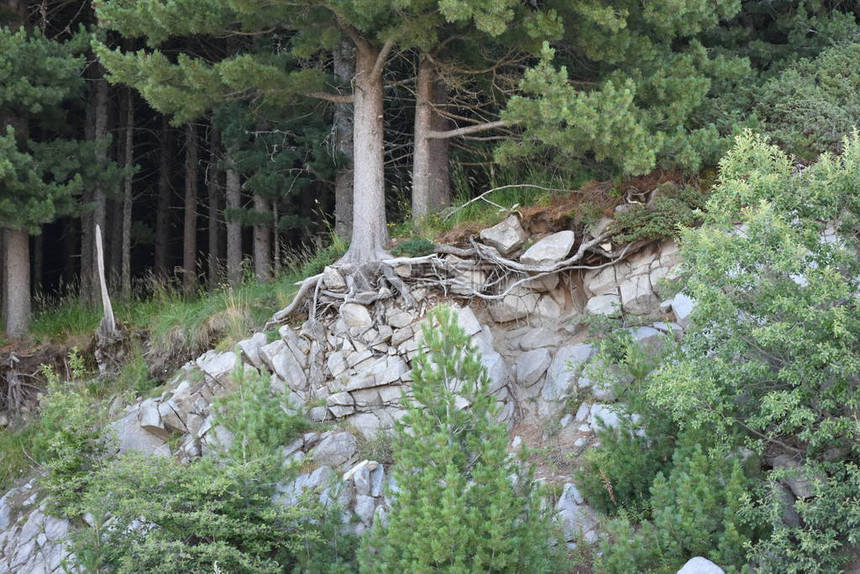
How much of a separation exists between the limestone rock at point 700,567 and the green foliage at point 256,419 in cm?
377

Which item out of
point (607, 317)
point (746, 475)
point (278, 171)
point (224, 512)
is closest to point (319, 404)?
point (224, 512)

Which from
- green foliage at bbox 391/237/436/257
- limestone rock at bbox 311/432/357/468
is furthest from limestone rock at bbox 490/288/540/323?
limestone rock at bbox 311/432/357/468

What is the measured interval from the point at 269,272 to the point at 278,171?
1891 mm

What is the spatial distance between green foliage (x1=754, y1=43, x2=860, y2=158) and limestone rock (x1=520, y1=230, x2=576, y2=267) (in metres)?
2.77

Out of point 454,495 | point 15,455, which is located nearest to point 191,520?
point 454,495

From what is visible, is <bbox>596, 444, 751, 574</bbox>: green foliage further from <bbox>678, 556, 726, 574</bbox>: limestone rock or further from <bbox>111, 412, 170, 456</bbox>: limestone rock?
<bbox>111, 412, 170, 456</bbox>: limestone rock

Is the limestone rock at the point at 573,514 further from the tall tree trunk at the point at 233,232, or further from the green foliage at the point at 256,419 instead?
the tall tree trunk at the point at 233,232

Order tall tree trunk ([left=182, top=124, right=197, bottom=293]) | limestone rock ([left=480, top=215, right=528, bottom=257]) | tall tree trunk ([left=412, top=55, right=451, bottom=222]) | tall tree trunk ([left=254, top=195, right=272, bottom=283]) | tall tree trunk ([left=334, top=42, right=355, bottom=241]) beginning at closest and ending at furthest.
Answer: limestone rock ([left=480, top=215, right=528, bottom=257]) → tall tree trunk ([left=412, top=55, right=451, bottom=222]) → tall tree trunk ([left=334, top=42, right=355, bottom=241]) → tall tree trunk ([left=254, top=195, right=272, bottom=283]) → tall tree trunk ([left=182, top=124, right=197, bottom=293])

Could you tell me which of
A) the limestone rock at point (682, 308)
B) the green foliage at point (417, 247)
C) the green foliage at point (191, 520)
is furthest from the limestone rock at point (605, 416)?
the green foliage at point (417, 247)

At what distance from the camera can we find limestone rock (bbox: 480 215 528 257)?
1038cm

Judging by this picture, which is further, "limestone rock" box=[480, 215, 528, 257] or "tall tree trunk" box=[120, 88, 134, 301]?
"tall tree trunk" box=[120, 88, 134, 301]

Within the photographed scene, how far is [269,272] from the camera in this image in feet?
49.6

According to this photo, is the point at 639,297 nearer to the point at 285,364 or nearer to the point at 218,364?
the point at 285,364

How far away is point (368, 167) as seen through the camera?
432 inches
